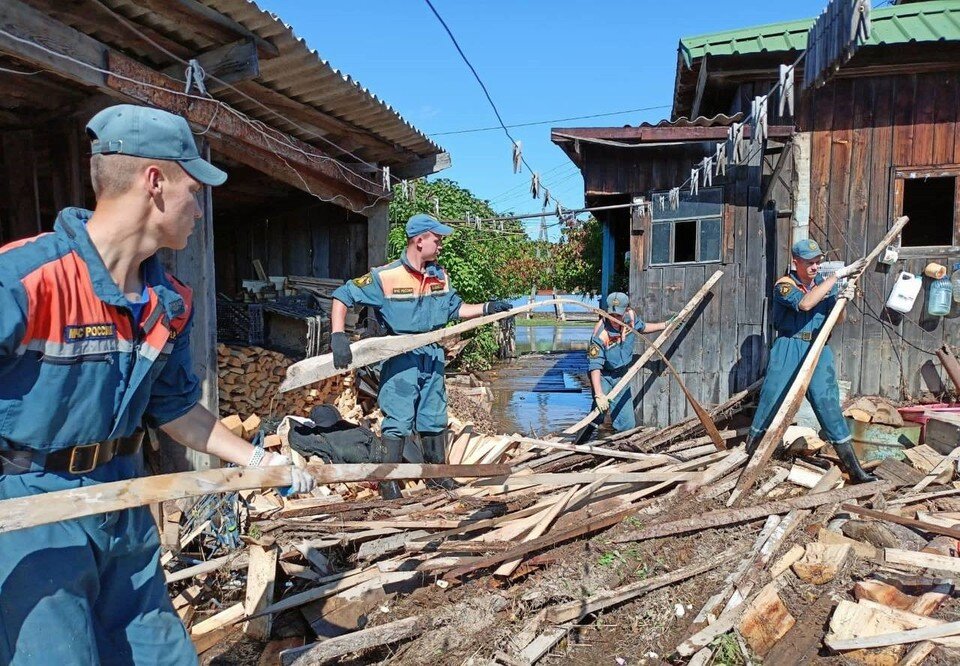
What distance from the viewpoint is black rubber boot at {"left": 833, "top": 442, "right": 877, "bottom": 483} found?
4941 millimetres

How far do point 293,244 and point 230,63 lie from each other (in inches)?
185

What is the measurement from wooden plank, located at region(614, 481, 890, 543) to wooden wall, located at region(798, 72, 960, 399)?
2813 mm

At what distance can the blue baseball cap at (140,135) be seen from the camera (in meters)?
1.71

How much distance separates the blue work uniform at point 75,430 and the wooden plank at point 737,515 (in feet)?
8.78

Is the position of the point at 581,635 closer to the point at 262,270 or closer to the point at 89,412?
the point at 89,412

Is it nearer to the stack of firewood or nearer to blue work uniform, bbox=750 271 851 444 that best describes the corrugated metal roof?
the stack of firewood

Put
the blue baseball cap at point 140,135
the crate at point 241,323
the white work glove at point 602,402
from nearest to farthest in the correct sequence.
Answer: the blue baseball cap at point 140,135 → the white work glove at point 602,402 → the crate at point 241,323

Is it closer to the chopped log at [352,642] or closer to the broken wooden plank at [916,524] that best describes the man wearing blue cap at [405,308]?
the chopped log at [352,642]

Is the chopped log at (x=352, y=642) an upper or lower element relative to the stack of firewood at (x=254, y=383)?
lower

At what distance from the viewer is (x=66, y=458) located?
5.48 feet

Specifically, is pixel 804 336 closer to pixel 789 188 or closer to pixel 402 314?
pixel 789 188

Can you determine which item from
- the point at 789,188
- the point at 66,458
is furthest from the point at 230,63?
the point at 789,188

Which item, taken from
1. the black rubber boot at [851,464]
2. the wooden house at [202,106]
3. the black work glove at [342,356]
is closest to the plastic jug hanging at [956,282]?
the black rubber boot at [851,464]

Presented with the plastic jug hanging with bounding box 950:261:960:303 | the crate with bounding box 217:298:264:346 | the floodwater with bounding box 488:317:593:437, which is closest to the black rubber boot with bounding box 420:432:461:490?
the floodwater with bounding box 488:317:593:437
